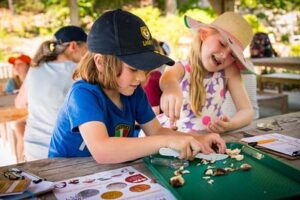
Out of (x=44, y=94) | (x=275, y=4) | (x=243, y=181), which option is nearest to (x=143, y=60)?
(x=243, y=181)

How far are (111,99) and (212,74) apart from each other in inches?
30.7

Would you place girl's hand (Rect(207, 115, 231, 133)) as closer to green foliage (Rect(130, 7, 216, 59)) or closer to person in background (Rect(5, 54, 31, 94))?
person in background (Rect(5, 54, 31, 94))

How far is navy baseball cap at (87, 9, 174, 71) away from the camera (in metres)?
1.17

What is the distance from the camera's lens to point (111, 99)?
135 cm

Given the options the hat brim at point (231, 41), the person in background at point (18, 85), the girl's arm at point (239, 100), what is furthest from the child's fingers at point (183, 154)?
the person in background at point (18, 85)

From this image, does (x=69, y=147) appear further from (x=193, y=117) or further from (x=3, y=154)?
(x=3, y=154)

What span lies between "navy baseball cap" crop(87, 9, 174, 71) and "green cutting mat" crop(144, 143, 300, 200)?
1.08 ft

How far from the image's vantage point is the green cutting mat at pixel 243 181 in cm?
86

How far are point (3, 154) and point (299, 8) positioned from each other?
10399 millimetres

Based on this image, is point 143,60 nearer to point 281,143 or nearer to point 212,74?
point 281,143

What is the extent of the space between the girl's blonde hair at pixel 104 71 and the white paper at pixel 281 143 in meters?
0.55

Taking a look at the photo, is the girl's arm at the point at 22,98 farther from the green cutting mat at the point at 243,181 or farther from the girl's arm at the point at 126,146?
the green cutting mat at the point at 243,181

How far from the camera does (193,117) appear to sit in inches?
76.5

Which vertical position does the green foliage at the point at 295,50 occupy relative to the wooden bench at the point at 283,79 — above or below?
above
